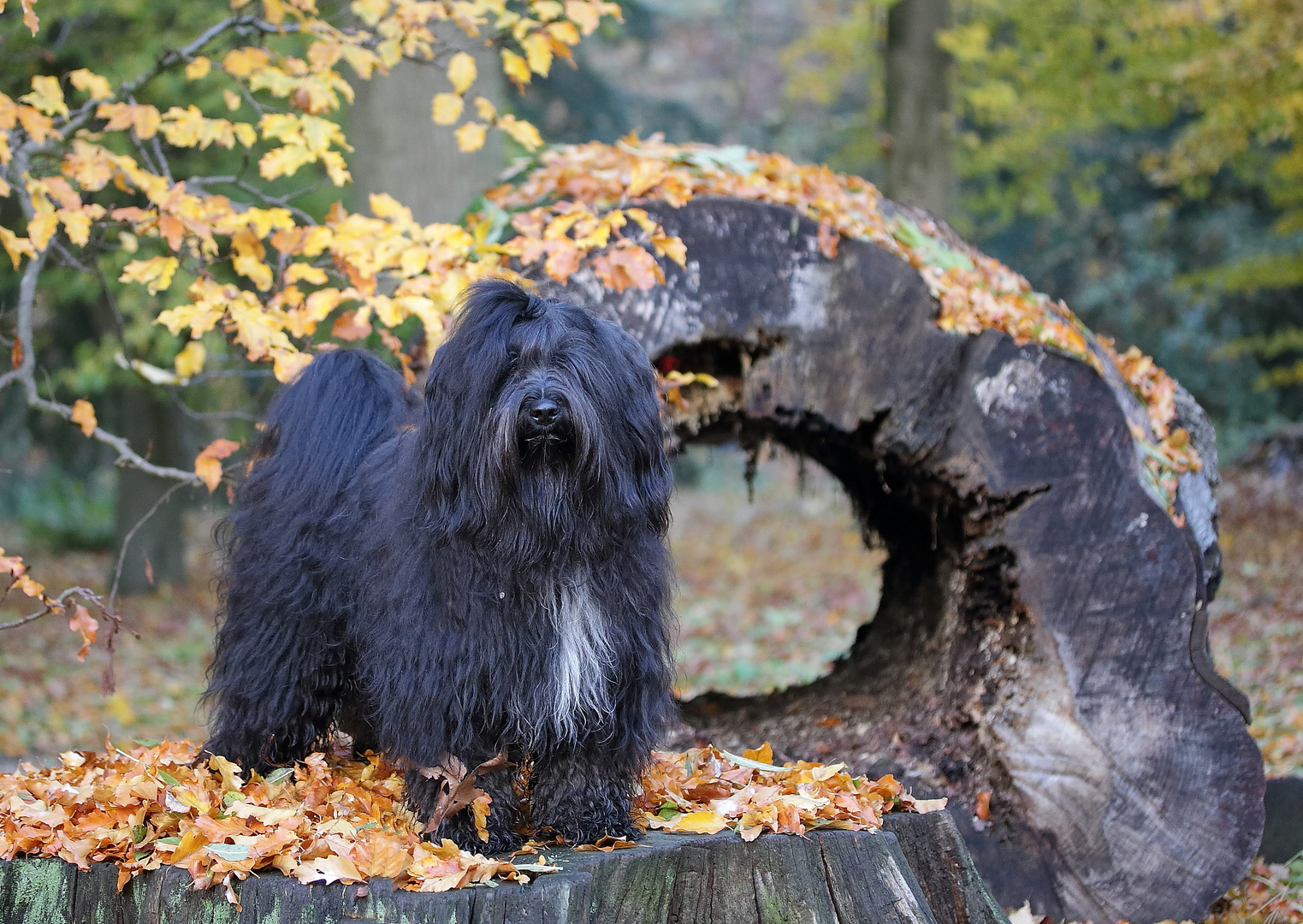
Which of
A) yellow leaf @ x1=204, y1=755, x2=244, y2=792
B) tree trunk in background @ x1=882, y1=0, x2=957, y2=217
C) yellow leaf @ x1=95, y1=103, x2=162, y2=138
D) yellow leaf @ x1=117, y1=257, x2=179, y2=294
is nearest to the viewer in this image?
yellow leaf @ x1=204, y1=755, x2=244, y2=792

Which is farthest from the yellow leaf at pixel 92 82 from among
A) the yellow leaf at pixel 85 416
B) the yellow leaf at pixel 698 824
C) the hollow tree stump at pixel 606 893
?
the yellow leaf at pixel 698 824

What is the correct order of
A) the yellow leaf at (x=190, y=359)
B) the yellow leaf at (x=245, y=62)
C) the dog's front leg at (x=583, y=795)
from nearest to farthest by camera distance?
the dog's front leg at (x=583, y=795) < the yellow leaf at (x=245, y=62) < the yellow leaf at (x=190, y=359)

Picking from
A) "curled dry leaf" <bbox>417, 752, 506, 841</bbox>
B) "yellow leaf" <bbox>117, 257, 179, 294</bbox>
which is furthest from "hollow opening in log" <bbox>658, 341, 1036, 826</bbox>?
"curled dry leaf" <bbox>417, 752, 506, 841</bbox>

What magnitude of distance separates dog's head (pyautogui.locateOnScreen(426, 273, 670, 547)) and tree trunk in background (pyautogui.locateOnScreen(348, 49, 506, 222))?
4.84m

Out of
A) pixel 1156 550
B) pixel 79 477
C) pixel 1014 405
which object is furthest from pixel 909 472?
pixel 79 477

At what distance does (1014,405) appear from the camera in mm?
4684

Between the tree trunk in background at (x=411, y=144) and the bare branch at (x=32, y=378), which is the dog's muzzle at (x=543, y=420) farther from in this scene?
the tree trunk in background at (x=411, y=144)

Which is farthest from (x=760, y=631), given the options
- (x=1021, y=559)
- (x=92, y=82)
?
(x=92, y=82)

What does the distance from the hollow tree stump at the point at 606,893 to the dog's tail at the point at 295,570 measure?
0.76 metres

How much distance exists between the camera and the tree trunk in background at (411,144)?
791 cm

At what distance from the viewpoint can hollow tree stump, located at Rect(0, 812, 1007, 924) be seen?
3061 mm

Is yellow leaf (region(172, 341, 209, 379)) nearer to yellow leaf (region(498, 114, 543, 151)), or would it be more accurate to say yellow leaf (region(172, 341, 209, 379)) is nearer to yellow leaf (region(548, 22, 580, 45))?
yellow leaf (region(498, 114, 543, 151))

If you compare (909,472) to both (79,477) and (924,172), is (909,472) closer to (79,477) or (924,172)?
(924,172)

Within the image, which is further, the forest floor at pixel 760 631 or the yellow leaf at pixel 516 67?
the forest floor at pixel 760 631
